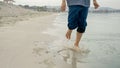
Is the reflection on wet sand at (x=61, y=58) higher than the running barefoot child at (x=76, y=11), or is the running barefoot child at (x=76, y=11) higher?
the running barefoot child at (x=76, y=11)

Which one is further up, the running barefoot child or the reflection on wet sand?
the running barefoot child

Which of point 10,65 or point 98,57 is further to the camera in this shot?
point 98,57

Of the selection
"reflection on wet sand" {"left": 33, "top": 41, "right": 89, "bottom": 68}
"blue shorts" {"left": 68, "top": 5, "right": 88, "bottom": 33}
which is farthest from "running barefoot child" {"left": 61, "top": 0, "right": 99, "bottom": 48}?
"reflection on wet sand" {"left": 33, "top": 41, "right": 89, "bottom": 68}

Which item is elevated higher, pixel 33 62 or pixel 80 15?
pixel 80 15

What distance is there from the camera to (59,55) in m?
5.26

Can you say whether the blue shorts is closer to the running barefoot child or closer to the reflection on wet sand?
the running barefoot child

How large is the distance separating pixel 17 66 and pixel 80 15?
1857mm

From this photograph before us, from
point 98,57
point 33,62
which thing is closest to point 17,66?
point 33,62

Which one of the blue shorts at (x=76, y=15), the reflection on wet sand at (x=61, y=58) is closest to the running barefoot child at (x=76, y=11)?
the blue shorts at (x=76, y=15)

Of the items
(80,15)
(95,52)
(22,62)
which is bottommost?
(95,52)

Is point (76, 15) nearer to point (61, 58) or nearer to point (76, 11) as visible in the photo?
point (76, 11)

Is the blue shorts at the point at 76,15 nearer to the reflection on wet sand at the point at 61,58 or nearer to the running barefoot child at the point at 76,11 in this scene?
the running barefoot child at the point at 76,11

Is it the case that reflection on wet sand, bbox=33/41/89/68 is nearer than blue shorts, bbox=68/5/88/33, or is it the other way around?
reflection on wet sand, bbox=33/41/89/68

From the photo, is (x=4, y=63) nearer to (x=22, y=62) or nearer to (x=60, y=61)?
(x=22, y=62)
